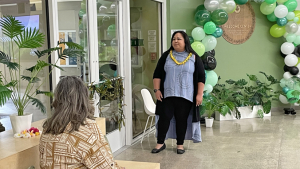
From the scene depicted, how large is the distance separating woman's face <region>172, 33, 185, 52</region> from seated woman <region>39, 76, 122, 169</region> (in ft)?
8.40

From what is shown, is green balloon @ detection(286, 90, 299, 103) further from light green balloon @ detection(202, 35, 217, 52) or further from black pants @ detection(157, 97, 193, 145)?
black pants @ detection(157, 97, 193, 145)

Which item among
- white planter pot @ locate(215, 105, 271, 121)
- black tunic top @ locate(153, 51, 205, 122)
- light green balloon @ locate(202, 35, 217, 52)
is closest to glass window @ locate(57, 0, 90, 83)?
black tunic top @ locate(153, 51, 205, 122)

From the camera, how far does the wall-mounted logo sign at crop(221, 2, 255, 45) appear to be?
7.26m

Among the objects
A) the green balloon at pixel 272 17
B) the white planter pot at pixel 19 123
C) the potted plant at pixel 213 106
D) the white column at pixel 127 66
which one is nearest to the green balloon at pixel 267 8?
the green balloon at pixel 272 17

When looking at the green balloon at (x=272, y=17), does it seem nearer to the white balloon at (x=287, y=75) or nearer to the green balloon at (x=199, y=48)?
the white balloon at (x=287, y=75)

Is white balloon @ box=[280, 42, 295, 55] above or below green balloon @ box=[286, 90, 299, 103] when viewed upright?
above

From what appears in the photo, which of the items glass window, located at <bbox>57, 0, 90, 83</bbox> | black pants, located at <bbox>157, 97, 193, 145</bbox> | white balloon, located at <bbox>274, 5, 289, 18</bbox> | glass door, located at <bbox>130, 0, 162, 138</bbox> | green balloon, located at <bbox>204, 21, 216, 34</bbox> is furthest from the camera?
white balloon, located at <bbox>274, 5, 289, 18</bbox>

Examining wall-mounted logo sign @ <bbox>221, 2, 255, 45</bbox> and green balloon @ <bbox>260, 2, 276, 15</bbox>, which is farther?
wall-mounted logo sign @ <bbox>221, 2, 255, 45</bbox>

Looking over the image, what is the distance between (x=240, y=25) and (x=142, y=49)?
2.52 metres

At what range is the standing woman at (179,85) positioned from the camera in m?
Result: 4.53

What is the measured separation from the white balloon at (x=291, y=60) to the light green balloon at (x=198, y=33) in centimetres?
184

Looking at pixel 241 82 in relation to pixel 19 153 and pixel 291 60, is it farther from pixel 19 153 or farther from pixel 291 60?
pixel 19 153

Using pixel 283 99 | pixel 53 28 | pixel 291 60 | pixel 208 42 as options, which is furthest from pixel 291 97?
pixel 53 28

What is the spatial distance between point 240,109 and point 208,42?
1.51 m
